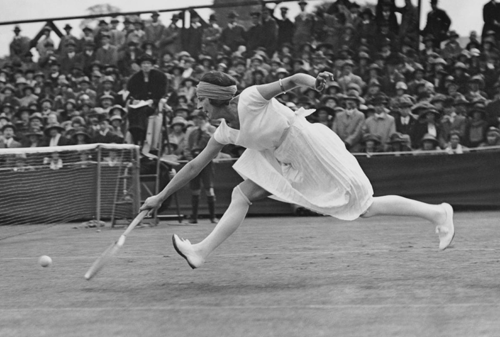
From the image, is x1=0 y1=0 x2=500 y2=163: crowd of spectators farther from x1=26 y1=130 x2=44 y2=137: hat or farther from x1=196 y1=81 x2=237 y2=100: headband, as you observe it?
x1=196 y1=81 x2=237 y2=100: headband

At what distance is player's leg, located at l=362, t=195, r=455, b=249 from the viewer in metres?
Result: 6.53

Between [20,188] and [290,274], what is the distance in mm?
9400

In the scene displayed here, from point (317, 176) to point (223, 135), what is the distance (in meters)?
0.73

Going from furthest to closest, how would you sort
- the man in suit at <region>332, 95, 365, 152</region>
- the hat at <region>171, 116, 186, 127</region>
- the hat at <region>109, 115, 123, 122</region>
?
1. the hat at <region>109, 115, 123, 122</region>
2. the hat at <region>171, 116, 186, 127</region>
3. the man in suit at <region>332, 95, 365, 152</region>

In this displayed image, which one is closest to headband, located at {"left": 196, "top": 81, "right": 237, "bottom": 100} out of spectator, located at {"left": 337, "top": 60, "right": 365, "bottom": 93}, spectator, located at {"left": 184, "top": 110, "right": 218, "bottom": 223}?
spectator, located at {"left": 184, "top": 110, "right": 218, "bottom": 223}

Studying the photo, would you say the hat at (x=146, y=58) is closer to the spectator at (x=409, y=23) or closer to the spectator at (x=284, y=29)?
the spectator at (x=284, y=29)

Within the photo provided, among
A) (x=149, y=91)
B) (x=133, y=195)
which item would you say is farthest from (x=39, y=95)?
(x=133, y=195)

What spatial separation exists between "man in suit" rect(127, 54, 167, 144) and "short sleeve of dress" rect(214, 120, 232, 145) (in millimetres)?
9124

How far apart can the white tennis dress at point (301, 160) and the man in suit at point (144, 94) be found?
9305 mm

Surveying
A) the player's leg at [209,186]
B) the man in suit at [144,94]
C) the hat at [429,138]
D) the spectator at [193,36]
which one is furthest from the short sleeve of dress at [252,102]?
the spectator at [193,36]

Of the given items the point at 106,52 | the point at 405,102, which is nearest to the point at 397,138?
the point at 405,102

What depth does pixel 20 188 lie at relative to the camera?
15398 millimetres

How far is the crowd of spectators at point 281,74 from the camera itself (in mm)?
16953

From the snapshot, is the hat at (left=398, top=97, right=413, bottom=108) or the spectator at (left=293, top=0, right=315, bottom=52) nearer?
the hat at (left=398, top=97, right=413, bottom=108)
